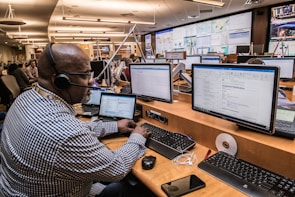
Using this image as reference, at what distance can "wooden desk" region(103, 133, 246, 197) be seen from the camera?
861 millimetres

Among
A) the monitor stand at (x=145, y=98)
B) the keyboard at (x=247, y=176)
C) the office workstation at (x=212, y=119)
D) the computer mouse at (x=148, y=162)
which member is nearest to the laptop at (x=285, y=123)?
the office workstation at (x=212, y=119)

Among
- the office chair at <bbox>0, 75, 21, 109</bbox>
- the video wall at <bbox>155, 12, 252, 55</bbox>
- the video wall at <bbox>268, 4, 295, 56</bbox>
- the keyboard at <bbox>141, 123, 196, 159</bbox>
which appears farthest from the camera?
the video wall at <bbox>155, 12, 252, 55</bbox>

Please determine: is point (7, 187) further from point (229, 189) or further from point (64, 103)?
point (229, 189)

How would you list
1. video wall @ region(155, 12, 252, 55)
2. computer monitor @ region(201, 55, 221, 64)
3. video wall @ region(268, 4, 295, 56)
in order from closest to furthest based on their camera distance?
computer monitor @ region(201, 55, 221, 64)
video wall @ region(268, 4, 295, 56)
video wall @ region(155, 12, 252, 55)

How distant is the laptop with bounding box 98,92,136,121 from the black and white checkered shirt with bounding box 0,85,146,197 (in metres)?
0.77

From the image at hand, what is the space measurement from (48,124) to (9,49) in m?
26.0

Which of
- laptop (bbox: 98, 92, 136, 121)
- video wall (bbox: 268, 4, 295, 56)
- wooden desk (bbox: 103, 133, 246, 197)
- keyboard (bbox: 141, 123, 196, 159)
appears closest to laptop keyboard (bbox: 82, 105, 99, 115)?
laptop (bbox: 98, 92, 136, 121)

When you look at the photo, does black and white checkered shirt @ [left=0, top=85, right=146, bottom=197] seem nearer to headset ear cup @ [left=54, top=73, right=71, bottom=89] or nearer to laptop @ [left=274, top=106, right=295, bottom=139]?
headset ear cup @ [left=54, top=73, right=71, bottom=89]

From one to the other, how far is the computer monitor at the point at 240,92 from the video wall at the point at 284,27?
19.6 ft

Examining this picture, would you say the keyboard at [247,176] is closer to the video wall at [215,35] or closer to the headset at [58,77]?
the headset at [58,77]

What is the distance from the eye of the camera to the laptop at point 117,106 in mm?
1707

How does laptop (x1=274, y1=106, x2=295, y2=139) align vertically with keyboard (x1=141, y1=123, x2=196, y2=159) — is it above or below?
above

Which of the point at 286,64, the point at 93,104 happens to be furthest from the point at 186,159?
the point at 286,64

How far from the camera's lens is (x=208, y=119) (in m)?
1.33
